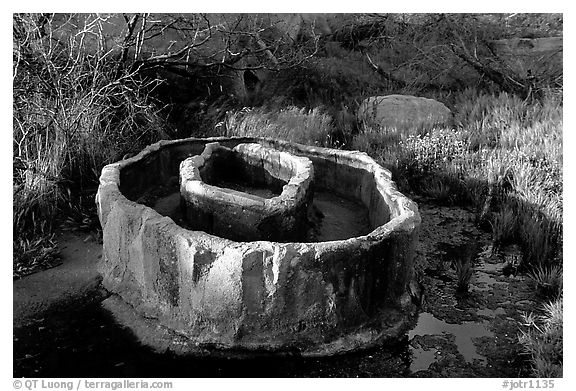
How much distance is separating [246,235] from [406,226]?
134 cm

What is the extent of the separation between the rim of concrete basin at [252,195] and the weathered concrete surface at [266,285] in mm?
666

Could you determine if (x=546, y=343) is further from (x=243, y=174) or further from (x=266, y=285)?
(x=243, y=174)

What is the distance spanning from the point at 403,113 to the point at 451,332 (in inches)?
230

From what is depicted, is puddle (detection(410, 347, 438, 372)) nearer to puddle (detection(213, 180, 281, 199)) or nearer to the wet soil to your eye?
the wet soil

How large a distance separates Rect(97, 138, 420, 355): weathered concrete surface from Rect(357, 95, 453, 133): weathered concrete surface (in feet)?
15.7

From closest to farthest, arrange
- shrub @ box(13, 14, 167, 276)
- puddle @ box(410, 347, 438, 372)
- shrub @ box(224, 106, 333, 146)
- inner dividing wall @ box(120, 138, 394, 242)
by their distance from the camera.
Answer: puddle @ box(410, 347, 438, 372), inner dividing wall @ box(120, 138, 394, 242), shrub @ box(13, 14, 167, 276), shrub @ box(224, 106, 333, 146)

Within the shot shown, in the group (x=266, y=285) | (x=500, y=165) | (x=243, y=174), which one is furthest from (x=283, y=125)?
(x=266, y=285)

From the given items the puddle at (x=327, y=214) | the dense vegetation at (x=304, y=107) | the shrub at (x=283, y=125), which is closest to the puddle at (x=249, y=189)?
the puddle at (x=327, y=214)

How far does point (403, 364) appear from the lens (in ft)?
13.0

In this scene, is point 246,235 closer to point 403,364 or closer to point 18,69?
point 403,364

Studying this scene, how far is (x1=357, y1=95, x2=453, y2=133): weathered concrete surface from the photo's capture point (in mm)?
9195

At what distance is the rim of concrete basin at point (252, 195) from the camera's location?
15.4 ft

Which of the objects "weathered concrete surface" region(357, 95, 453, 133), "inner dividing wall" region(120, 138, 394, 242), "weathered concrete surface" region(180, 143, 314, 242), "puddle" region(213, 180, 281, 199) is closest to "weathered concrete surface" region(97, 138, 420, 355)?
"weathered concrete surface" region(180, 143, 314, 242)

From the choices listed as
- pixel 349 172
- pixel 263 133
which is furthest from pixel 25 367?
pixel 263 133
